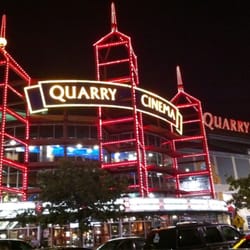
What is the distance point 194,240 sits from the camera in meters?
13.5

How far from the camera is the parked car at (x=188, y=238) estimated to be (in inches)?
520

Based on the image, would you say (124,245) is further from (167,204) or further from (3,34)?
(3,34)

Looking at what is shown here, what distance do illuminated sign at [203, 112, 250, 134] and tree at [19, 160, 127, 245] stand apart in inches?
1994

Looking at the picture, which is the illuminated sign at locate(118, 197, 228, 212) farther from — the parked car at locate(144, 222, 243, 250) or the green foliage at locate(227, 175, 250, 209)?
the parked car at locate(144, 222, 243, 250)

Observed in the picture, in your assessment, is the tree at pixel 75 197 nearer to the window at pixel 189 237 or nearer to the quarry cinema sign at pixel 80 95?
the window at pixel 189 237

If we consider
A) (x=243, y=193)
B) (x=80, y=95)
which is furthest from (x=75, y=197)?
(x=80, y=95)

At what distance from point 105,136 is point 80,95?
10445 millimetres

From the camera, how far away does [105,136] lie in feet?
171

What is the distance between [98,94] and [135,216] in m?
→ 13.8

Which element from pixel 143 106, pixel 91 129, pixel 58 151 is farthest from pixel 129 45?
pixel 58 151

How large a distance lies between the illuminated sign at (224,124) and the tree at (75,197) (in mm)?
50646

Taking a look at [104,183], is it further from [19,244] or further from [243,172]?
[243,172]

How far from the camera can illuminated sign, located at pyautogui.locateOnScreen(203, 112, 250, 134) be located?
72.9 meters

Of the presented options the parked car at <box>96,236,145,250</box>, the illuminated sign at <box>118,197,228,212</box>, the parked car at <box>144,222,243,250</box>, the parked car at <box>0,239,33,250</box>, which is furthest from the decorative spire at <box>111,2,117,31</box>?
the parked car at <box>144,222,243,250</box>
